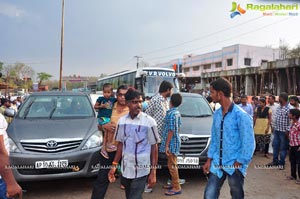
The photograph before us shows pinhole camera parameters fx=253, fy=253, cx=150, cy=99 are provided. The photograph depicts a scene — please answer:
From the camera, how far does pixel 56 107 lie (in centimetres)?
516

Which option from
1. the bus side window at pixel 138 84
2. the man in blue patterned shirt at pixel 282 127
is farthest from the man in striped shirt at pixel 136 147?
the bus side window at pixel 138 84

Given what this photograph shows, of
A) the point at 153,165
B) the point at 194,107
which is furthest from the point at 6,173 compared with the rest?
the point at 194,107

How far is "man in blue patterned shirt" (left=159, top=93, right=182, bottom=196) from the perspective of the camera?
157 inches

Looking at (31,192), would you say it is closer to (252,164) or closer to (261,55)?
(252,164)

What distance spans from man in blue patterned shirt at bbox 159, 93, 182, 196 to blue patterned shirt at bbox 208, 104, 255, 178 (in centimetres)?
127

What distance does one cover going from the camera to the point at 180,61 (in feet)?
161

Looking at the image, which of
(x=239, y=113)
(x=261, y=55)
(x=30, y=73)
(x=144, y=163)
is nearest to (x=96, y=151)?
(x=144, y=163)

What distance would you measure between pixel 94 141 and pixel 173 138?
51.3 inches

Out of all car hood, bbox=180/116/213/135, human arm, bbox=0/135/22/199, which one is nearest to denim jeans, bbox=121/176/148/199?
human arm, bbox=0/135/22/199

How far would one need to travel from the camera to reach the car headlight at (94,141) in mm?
4093

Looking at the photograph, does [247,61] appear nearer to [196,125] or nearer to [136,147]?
[196,125]

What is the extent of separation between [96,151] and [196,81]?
3339 cm

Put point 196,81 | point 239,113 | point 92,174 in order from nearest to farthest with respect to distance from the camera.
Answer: point 239,113 → point 92,174 → point 196,81

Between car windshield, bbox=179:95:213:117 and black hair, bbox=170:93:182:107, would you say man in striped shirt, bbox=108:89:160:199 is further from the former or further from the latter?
car windshield, bbox=179:95:213:117
